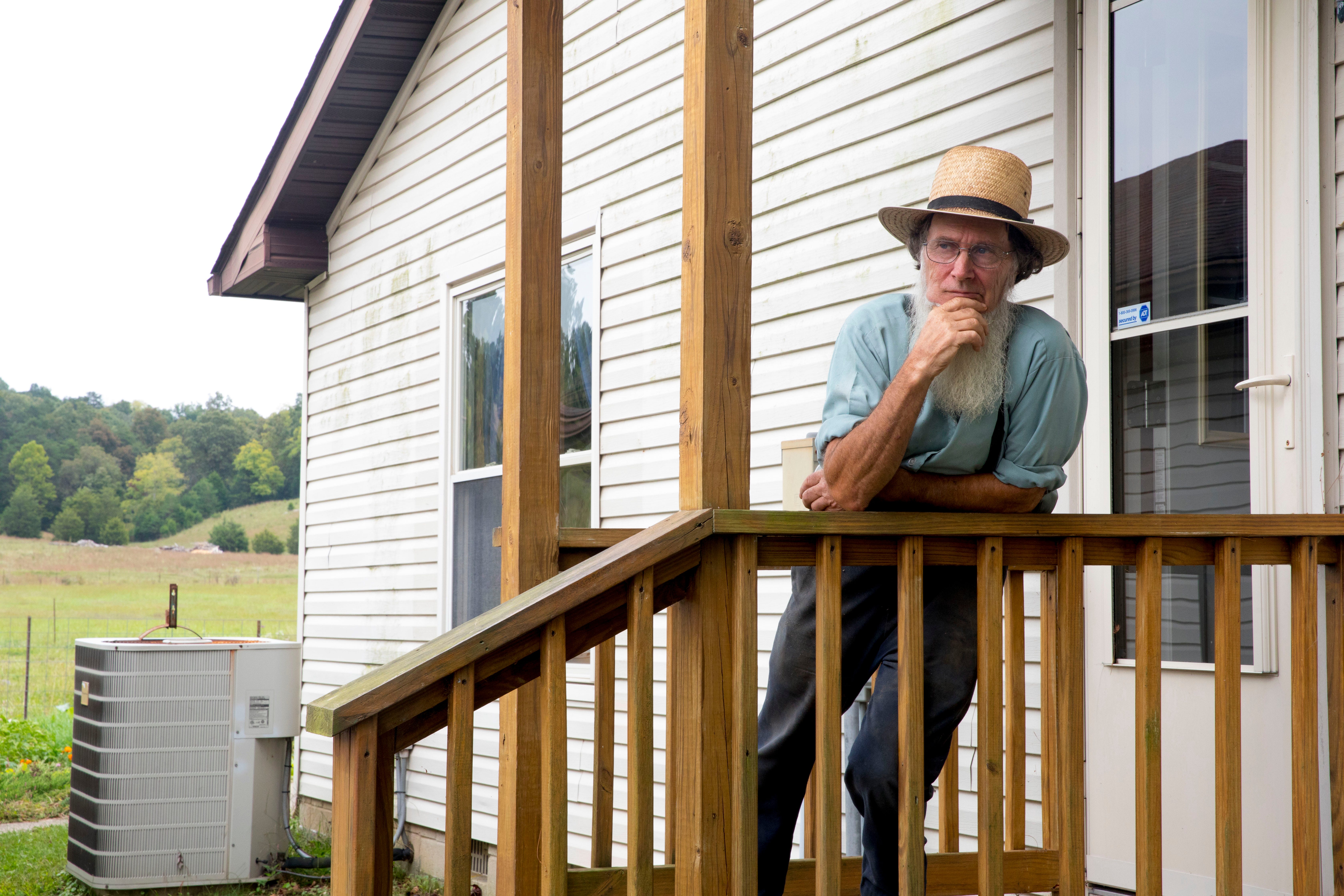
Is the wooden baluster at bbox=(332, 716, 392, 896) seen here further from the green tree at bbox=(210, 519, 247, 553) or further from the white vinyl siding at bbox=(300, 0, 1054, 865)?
the green tree at bbox=(210, 519, 247, 553)

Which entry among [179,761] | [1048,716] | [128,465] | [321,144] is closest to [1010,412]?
[1048,716]

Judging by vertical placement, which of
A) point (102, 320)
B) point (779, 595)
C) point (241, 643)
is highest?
point (102, 320)

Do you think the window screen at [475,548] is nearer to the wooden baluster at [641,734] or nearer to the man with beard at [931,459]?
the man with beard at [931,459]

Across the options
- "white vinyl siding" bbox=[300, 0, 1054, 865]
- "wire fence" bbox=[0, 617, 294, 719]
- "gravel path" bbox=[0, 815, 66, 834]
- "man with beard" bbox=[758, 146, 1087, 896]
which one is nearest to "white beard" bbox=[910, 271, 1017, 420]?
"man with beard" bbox=[758, 146, 1087, 896]

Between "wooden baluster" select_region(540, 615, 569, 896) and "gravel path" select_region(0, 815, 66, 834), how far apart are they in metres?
7.77

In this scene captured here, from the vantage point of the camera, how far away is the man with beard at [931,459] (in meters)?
2.34

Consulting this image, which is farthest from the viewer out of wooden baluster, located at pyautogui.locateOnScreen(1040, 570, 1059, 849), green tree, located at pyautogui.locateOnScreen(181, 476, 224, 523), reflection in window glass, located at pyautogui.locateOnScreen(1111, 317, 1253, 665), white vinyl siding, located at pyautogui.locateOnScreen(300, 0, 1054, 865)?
green tree, located at pyautogui.locateOnScreen(181, 476, 224, 523)

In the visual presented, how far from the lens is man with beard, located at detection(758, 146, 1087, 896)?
234cm

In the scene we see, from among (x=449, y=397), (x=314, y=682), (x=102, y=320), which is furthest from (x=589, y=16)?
(x=102, y=320)

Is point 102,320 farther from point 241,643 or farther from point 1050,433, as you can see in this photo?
point 1050,433

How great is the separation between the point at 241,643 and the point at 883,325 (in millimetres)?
5027

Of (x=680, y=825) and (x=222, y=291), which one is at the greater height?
(x=222, y=291)

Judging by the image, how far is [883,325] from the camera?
2.47m

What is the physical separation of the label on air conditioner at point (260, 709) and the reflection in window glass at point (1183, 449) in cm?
453
